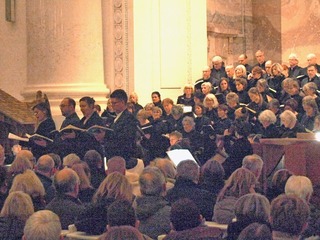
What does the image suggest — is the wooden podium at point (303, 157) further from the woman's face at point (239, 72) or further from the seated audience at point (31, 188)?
the woman's face at point (239, 72)

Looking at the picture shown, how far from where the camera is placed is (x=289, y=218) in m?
5.33

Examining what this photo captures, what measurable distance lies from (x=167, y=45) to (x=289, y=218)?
37.3 ft

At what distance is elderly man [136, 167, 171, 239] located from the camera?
657cm

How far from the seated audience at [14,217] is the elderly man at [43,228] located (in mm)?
791

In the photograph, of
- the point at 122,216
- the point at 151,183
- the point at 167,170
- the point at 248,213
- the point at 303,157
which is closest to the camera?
the point at 122,216

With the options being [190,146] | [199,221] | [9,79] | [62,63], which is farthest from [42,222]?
[9,79]

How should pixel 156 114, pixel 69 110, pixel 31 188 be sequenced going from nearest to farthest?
pixel 31 188 → pixel 69 110 → pixel 156 114

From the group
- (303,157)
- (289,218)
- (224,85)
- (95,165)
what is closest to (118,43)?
(224,85)

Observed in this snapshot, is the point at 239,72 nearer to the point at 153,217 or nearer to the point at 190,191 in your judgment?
the point at 190,191

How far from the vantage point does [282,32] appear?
20.5 meters

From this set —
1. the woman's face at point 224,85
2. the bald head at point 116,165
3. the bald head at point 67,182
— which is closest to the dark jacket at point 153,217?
the bald head at point 67,182

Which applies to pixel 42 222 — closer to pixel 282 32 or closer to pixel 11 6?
pixel 11 6

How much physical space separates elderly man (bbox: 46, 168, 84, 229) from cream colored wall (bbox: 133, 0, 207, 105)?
8.80 m

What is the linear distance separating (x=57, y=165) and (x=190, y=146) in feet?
10.6
